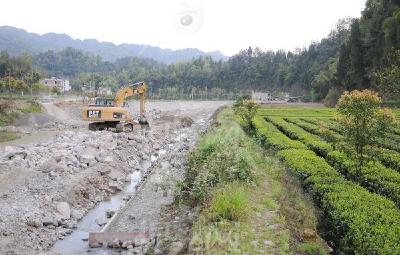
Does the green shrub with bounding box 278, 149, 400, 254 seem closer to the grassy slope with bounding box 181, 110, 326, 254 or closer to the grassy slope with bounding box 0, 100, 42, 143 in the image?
the grassy slope with bounding box 181, 110, 326, 254

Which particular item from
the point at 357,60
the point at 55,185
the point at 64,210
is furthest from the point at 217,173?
the point at 357,60

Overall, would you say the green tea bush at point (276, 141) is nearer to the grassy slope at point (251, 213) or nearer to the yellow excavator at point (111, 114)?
the grassy slope at point (251, 213)

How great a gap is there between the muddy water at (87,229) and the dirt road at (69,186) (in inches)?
5.5

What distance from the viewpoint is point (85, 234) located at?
13.7 m

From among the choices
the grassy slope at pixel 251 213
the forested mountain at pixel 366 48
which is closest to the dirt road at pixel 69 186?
the grassy slope at pixel 251 213

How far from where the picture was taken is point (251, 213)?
11.2 m

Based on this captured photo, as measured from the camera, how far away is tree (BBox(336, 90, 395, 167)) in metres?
13.8

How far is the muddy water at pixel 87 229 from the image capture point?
1235 centimetres

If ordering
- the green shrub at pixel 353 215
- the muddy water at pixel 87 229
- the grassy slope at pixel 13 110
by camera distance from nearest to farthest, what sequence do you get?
the green shrub at pixel 353 215 → the muddy water at pixel 87 229 → the grassy slope at pixel 13 110

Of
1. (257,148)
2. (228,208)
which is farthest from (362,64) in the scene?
(228,208)

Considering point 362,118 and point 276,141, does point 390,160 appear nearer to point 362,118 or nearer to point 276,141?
point 362,118

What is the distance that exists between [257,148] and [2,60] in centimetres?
9662

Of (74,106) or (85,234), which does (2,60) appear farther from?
(85,234)

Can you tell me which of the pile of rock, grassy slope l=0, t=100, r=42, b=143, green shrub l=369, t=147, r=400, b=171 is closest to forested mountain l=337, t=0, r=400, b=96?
green shrub l=369, t=147, r=400, b=171
